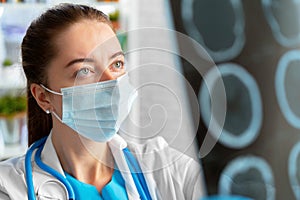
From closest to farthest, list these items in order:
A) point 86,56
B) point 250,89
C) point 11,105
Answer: point 86,56
point 250,89
point 11,105

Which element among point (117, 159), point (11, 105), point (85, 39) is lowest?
point (11, 105)

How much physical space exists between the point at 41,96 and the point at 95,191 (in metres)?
0.22

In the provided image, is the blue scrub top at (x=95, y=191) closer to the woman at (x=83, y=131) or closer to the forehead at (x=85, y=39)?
the woman at (x=83, y=131)

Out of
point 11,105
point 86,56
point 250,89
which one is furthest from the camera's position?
point 11,105

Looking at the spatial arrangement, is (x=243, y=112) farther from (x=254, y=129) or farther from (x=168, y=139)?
(x=168, y=139)

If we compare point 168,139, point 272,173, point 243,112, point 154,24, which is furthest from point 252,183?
point 154,24

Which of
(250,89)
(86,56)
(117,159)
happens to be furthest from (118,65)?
(250,89)

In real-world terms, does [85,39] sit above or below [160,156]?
above

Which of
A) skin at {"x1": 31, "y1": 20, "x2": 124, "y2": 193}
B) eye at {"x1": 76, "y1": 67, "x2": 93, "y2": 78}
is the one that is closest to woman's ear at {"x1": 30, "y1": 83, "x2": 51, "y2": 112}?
skin at {"x1": 31, "y1": 20, "x2": 124, "y2": 193}

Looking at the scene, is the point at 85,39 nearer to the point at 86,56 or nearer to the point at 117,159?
the point at 86,56

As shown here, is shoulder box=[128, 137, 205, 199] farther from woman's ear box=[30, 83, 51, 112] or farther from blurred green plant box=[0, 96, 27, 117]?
blurred green plant box=[0, 96, 27, 117]

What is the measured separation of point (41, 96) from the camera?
101 cm

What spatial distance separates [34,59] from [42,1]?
1.25 m

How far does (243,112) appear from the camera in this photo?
159 cm
